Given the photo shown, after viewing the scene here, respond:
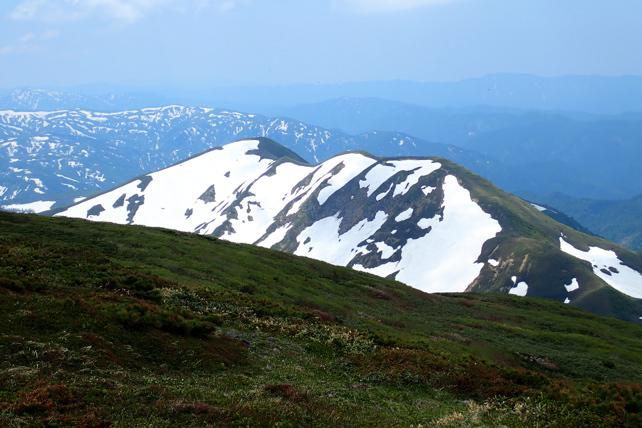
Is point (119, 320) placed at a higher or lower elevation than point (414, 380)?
higher

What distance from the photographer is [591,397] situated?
29.1 meters

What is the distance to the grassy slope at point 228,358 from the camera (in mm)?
19719

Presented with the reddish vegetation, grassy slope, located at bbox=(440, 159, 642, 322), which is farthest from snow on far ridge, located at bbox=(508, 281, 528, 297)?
the reddish vegetation

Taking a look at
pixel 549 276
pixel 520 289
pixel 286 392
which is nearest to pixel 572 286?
pixel 549 276

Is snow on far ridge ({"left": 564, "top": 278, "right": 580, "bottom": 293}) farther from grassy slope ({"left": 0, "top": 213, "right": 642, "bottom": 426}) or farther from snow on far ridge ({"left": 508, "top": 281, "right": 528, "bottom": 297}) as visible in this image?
grassy slope ({"left": 0, "top": 213, "right": 642, "bottom": 426})

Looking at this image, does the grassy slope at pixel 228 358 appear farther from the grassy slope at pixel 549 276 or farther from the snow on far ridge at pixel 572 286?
the snow on far ridge at pixel 572 286

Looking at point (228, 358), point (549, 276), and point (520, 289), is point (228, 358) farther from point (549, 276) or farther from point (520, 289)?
point (549, 276)

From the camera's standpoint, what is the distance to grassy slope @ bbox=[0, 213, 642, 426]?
64.7ft

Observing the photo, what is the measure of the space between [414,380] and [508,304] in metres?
71.9

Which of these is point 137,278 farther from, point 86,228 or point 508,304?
point 508,304

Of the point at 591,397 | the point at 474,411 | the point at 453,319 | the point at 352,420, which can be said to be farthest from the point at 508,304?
the point at 352,420

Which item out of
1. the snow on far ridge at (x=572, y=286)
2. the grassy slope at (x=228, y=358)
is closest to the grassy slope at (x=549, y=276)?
the snow on far ridge at (x=572, y=286)

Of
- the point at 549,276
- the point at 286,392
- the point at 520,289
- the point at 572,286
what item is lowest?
the point at 520,289

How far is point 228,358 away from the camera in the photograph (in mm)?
27641
